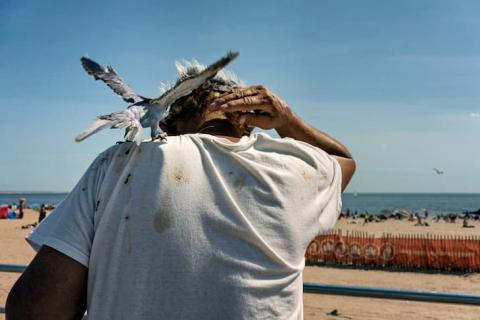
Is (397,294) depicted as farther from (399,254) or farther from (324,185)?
(399,254)

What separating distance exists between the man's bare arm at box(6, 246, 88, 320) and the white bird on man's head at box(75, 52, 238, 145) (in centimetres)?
35

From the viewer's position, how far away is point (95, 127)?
1.17 metres

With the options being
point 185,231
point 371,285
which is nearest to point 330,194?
point 185,231

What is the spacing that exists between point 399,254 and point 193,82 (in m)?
19.7

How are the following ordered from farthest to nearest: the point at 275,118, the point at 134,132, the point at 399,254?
the point at 399,254 < the point at 275,118 < the point at 134,132

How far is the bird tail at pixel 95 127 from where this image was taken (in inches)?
45.0

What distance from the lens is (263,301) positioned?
4.22 ft

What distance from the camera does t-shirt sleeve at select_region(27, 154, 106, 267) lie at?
4.08ft

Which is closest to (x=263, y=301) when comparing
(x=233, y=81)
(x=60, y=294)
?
(x=60, y=294)

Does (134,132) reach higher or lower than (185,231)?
higher

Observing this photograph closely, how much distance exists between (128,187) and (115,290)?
0.27 m

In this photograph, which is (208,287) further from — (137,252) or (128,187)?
(128,187)

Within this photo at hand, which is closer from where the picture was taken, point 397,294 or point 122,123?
point 122,123

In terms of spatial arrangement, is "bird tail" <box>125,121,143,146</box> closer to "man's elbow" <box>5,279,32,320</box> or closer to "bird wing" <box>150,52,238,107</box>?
"bird wing" <box>150,52,238,107</box>
